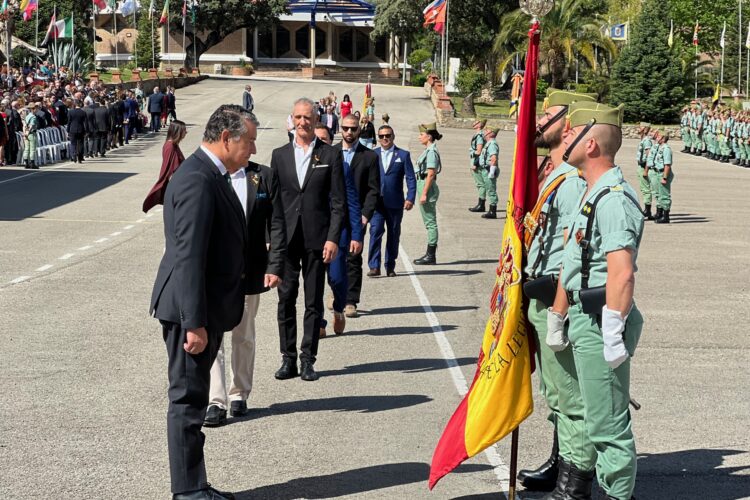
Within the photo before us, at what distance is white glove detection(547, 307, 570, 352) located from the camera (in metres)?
5.76

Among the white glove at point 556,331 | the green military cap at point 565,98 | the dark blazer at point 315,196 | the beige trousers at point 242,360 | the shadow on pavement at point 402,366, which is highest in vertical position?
the green military cap at point 565,98

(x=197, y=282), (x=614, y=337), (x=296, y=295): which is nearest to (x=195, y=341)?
(x=197, y=282)

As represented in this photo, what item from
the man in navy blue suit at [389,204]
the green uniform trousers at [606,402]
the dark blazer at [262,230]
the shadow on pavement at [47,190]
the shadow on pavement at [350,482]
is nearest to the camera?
the green uniform trousers at [606,402]

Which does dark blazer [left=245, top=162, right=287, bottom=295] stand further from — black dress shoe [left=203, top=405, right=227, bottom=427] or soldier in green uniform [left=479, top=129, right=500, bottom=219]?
soldier in green uniform [left=479, top=129, right=500, bottom=219]

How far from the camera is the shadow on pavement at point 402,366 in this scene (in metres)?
9.51

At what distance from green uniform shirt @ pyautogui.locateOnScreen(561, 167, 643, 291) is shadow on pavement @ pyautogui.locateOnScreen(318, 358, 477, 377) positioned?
396cm

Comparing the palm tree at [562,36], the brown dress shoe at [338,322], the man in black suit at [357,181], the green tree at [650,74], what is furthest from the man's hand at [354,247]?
the palm tree at [562,36]

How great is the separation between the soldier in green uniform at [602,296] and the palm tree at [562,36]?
51.6 m

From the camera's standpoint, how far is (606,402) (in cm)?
559

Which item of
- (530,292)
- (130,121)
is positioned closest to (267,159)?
(130,121)

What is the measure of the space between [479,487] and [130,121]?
1470 inches

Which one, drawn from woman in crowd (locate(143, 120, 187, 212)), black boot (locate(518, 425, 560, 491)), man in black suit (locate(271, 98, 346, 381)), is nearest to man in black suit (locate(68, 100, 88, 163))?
woman in crowd (locate(143, 120, 187, 212))

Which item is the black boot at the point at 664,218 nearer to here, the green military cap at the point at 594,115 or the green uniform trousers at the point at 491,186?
the green uniform trousers at the point at 491,186

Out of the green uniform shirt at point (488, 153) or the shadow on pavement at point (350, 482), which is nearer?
the shadow on pavement at point (350, 482)
